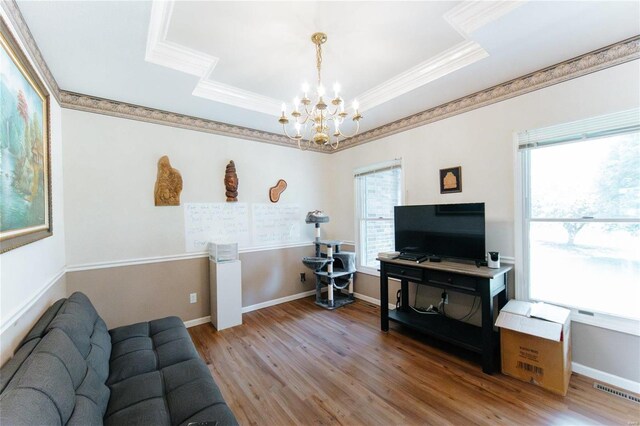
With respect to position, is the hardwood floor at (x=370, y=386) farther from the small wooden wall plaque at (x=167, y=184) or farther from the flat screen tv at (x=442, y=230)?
the small wooden wall plaque at (x=167, y=184)

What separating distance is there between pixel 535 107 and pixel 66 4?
3533 mm

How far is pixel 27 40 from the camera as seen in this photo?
5.49 feet

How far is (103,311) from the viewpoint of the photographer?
272 centimetres

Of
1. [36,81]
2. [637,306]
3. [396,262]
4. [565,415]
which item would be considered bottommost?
[565,415]

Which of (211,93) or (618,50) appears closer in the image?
(618,50)

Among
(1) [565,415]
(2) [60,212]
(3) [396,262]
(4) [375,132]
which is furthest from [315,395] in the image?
(4) [375,132]

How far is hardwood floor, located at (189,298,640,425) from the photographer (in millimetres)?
1765

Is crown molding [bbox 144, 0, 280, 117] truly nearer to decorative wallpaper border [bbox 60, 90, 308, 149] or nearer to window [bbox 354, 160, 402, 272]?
decorative wallpaper border [bbox 60, 90, 308, 149]

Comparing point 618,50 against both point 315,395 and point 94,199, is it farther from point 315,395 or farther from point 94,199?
point 94,199

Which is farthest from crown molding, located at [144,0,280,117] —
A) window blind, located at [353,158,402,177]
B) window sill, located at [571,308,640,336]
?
window sill, located at [571,308,640,336]

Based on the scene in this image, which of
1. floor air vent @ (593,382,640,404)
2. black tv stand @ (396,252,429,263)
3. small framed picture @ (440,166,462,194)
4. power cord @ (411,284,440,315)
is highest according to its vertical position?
small framed picture @ (440,166,462,194)

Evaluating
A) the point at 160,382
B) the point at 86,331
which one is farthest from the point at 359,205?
the point at 86,331

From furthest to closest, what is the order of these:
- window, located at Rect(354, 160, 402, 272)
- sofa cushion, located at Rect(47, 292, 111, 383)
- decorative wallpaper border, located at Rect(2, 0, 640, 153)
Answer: window, located at Rect(354, 160, 402, 272) < decorative wallpaper border, located at Rect(2, 0, 640, 153) < sofa cushion, located at Rect(47, 292, 111, 383)

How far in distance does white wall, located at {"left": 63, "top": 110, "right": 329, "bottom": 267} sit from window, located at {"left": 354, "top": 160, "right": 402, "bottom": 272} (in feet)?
5.56
